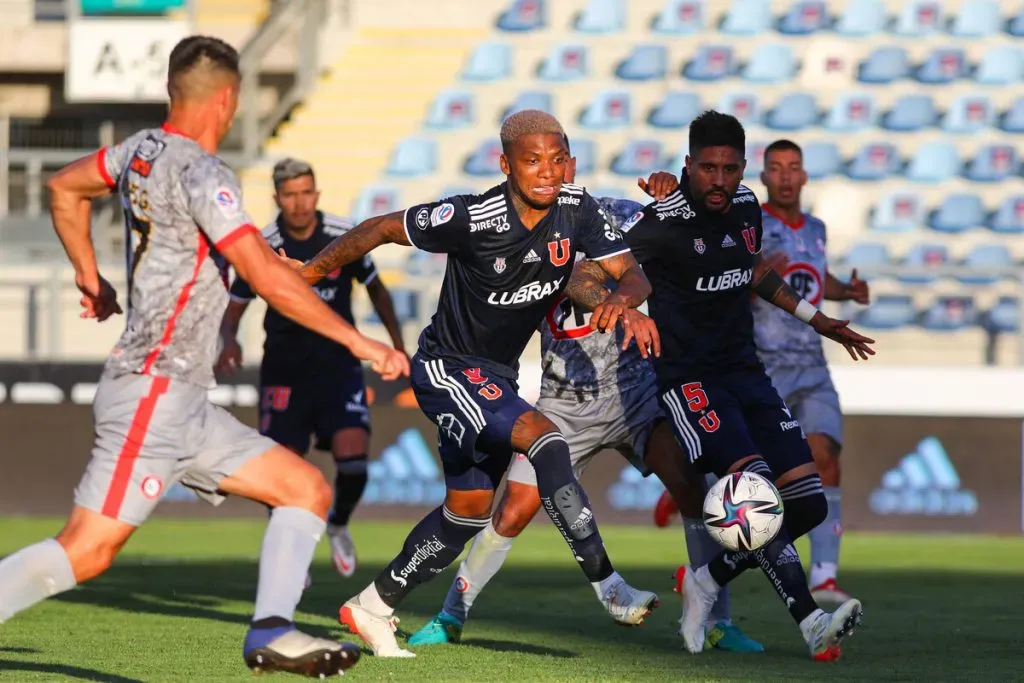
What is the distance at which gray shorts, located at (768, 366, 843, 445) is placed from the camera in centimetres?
1001

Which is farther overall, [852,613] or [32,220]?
[32,220]

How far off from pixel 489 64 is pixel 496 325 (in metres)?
16.8

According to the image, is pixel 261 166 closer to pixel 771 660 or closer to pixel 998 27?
pixel 998 27

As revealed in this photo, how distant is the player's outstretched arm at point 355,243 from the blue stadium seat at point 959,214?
15063 millimetres

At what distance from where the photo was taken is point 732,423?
765 centimetres

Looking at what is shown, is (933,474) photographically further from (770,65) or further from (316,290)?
(770,65)

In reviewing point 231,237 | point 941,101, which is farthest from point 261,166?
point 231,237

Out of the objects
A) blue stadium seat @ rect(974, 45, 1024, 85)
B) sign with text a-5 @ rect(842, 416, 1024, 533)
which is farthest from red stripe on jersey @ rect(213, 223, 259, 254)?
blue stadium seat @ rect(974, 45, 1024, 85)

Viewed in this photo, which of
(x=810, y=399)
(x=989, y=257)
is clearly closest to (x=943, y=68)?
(x=989, y=257)

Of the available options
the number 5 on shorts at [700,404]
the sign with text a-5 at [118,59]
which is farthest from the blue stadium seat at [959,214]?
the number 5 on shorts at [700,404]

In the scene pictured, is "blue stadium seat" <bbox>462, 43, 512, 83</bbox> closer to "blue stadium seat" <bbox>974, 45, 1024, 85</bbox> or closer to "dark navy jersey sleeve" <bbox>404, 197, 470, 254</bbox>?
"blue stadium seat" <bbox>974, 45, 1024, 85</bbox>

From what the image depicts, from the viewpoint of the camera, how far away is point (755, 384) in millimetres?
7910

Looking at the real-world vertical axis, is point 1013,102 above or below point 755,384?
above

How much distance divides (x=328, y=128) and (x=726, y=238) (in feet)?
54.4
